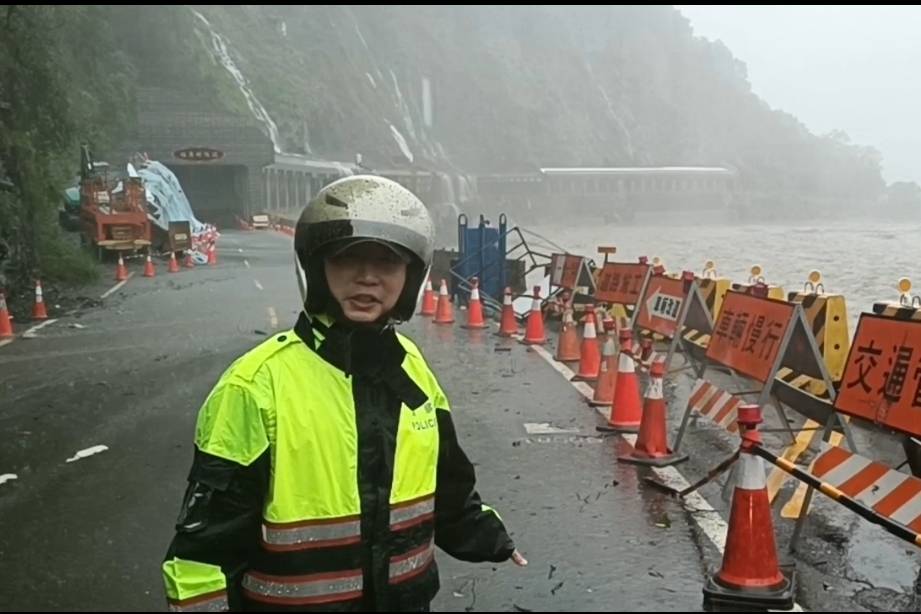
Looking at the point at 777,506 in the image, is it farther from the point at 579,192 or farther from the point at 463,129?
the point at 463,129

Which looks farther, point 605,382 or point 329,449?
point 605,382

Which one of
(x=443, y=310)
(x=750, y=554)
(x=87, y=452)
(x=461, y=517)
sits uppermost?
(x=461, y=517)

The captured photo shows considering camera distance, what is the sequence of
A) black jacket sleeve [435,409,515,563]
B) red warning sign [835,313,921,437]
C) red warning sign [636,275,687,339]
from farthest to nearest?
1. red warning sign [636,275,687,339]
2. red warning sign [835,313,921,437]
3. black jacket sleeve [435,409,515,563]

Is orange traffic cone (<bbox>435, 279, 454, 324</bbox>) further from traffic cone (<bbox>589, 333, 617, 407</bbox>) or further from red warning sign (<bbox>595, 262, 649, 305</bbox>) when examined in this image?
traffic cone (<bbox>589, 333, 617, 407</bbox>)

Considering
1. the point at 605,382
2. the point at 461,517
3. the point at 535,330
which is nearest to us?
the point at 461,517

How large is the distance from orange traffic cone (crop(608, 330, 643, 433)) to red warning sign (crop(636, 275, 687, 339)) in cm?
267

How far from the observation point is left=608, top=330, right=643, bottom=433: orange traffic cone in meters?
8.26

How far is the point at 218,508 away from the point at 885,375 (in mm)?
4594

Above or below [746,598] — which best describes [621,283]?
below

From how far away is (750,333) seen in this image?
24.9 feet

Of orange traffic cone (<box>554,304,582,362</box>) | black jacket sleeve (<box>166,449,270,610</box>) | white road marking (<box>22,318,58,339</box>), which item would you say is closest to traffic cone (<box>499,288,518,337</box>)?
orange traffic cone (<box>554,304,582,362</box>)

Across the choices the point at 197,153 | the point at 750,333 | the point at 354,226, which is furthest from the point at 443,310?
the point at 197,153

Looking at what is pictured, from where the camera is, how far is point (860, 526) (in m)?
5.89

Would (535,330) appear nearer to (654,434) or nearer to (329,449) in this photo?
(654,434)
